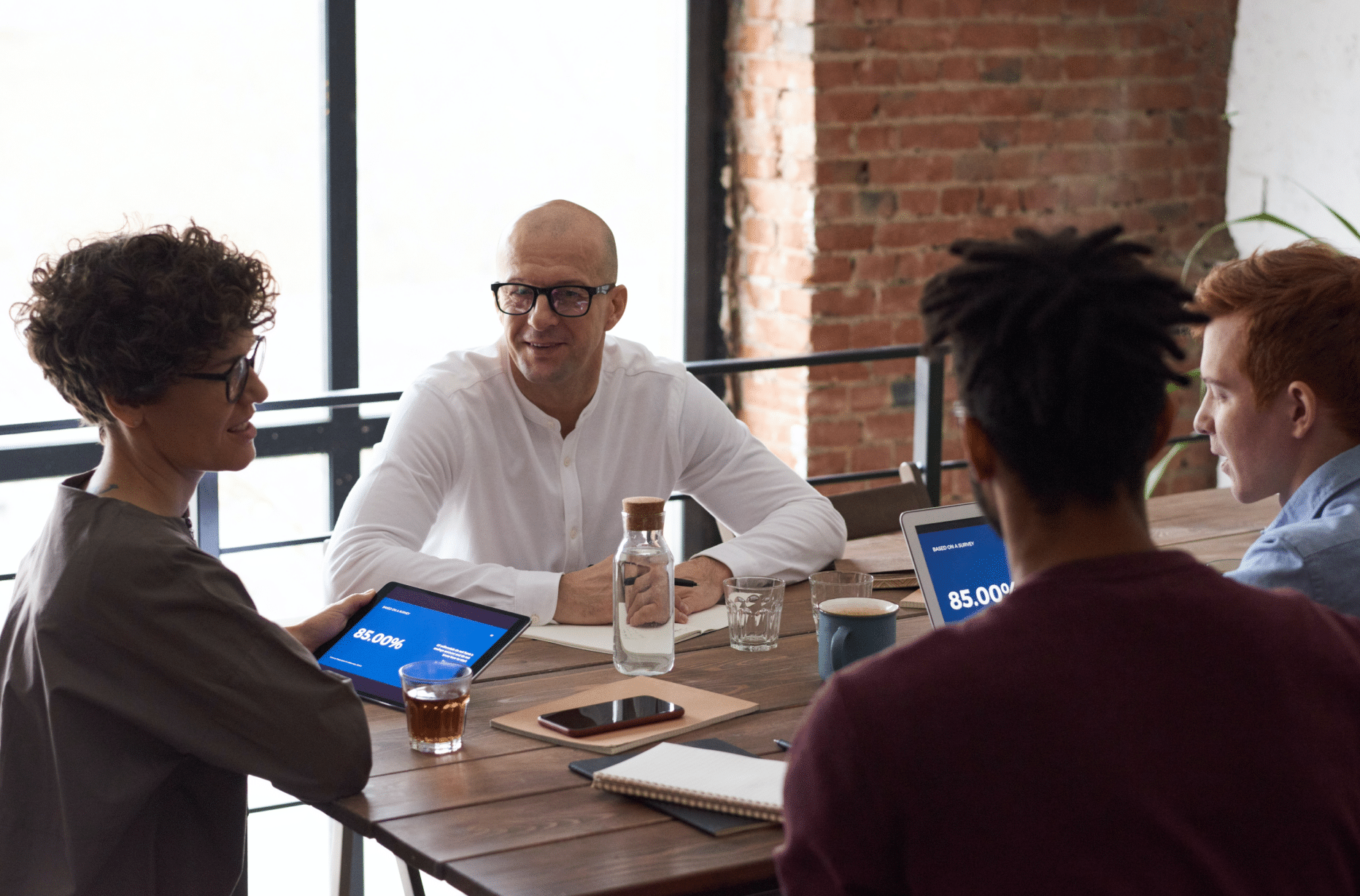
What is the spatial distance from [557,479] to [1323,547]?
1.28 metres

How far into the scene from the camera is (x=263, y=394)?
63.2 inches

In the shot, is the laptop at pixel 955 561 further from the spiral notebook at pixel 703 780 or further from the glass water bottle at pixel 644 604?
the spiral notebook at pixel 703 780

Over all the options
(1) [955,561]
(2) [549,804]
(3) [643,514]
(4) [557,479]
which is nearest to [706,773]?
(2) [549,804]

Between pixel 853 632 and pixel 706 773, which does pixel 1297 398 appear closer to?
pixel 853 632

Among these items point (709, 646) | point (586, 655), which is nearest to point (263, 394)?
point (586, 655)

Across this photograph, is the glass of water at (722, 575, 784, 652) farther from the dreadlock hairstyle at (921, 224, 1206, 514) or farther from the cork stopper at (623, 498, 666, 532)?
the dreadlock hairstyle at (921, 224, 1206, 514)

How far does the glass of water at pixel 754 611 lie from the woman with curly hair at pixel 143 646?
0.62m

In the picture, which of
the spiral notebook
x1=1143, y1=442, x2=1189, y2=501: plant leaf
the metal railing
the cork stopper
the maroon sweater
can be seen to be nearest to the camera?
the maroon sweater

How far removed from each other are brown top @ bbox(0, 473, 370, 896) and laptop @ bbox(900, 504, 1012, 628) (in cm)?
82

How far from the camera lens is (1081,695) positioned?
2.85 ft

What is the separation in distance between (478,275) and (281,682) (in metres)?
2.38

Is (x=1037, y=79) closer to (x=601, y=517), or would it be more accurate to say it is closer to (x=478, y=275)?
(x=478, y=275)

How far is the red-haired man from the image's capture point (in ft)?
5.21

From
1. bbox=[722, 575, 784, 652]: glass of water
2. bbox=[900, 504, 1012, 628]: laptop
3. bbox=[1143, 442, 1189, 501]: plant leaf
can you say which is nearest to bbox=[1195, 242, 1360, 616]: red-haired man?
bbox=[900, 504, 1012, 628]: laptop
